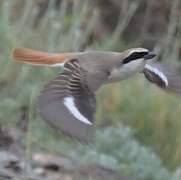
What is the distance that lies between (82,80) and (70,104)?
276 mm

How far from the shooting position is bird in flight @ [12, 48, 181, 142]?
3.75 metres

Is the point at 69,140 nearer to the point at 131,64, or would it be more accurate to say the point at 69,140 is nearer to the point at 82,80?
the point at 131,64

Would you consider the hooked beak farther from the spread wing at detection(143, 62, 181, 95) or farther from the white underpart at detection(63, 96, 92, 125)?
the white underpart at detection(63, 96, 92, 125)

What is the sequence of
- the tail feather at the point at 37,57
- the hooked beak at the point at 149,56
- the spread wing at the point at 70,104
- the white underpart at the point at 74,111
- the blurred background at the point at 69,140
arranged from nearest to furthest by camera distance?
the spread wing at the point at 70,104
the white underpart at the point at 74,111
the hooked beak at the point at 149,56
the tail feather at the point at 37,57
the blurred background at the point at 69,140

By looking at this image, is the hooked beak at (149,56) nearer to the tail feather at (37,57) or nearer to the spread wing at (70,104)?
the spread wing at (70,104)

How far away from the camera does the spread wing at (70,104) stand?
368cm

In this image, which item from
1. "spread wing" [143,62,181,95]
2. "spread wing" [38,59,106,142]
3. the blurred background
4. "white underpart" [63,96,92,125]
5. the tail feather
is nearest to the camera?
"spread wing" [38,59,106,142]

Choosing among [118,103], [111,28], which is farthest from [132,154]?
[111,28]

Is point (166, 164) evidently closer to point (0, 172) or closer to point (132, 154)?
point (132, 154)

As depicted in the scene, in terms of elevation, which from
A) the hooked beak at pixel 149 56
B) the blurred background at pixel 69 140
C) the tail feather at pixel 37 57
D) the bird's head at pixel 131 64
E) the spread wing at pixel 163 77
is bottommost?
the blurred background at pixel 69 140

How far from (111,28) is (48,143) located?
16.2 feet

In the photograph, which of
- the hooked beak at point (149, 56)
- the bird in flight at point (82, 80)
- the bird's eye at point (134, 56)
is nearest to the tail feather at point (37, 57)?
the bird in flight at point (82, 80)

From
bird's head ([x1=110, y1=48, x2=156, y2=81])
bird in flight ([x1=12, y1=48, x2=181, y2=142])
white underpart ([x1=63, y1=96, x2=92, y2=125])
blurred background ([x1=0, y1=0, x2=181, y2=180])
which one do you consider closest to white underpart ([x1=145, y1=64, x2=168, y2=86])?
bird in flight ([x1=12, y1=48, x2=181, y2=142])

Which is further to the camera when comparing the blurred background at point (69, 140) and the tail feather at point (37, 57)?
the blurred background at point (69, 140)
